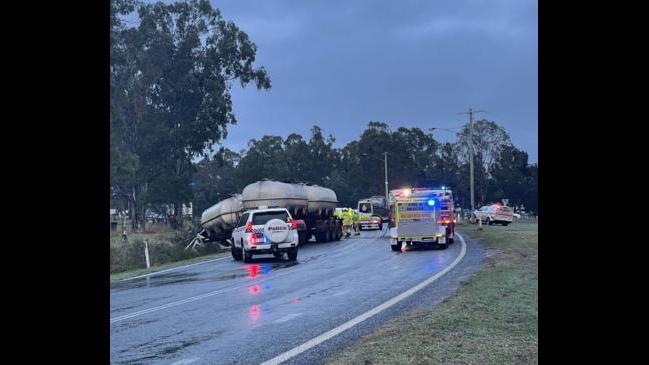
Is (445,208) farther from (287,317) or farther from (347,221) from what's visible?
(347,221)

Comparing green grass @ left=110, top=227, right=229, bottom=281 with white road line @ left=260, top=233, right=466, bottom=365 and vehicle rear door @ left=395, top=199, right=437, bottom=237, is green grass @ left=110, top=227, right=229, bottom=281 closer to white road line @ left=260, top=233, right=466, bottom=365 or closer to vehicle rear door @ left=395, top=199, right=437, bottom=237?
vehicle rear door @ left=395, top=199, right=437, bottom=237

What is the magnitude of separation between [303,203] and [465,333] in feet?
87.7

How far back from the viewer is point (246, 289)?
1529 centimetres

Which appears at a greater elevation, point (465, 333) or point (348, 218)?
point (348, 218)

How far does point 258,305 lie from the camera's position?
12383 mm

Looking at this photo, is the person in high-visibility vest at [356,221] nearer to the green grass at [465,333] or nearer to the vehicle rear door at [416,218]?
the vehicle rear door at [416,218]

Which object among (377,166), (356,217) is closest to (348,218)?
(356,217)

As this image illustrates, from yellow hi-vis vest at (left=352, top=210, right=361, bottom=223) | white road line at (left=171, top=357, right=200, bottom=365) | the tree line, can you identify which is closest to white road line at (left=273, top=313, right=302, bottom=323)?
white road line at (left=171, top=357, right=200, bottom=365)

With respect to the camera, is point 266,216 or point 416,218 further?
point 416,218
